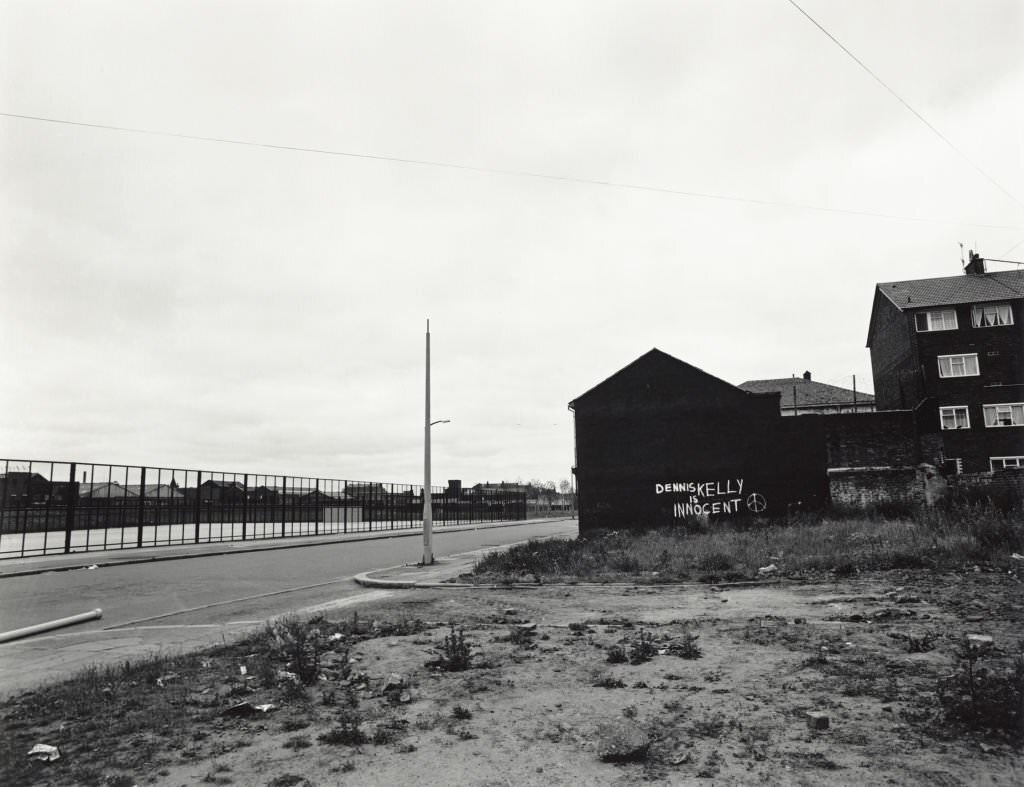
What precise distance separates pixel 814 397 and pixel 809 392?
0.99m

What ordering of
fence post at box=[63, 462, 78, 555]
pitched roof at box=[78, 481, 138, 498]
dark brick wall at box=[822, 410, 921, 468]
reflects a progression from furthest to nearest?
dark brick wall at box=[822, 410, 921, 468] → pitched roof at box=[78, 481, 138, 498] → fence post at box=[63, 462, 78, 555]

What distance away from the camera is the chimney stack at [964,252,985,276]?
1702 inches

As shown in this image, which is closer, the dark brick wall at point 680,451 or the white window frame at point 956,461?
the dark brick wall at point 680,451

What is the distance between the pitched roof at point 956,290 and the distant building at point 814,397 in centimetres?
1058

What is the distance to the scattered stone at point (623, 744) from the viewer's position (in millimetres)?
4305

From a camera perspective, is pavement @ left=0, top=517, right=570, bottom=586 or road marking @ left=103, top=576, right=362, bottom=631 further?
pavement @ left=0, top=517, right=570, bottom=586

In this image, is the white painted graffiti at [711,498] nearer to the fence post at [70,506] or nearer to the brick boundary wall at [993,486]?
the brick boundary wall at [993,486]

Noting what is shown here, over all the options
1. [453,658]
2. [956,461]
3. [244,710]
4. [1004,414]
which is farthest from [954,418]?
[244,710]

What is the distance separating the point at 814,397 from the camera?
54250mm

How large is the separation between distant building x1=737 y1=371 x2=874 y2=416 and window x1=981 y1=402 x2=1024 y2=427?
1257cm

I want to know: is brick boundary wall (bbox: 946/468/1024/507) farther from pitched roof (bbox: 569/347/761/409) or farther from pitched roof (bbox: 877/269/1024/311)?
pitched roof (bbox: 877/269/1024/311)

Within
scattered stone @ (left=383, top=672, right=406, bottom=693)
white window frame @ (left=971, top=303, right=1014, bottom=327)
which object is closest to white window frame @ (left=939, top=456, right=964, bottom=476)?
white window frame @ (left=971, top=303, right=1014, bottom=327)

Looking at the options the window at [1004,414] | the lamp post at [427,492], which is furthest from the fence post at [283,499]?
the window at [1004,414]

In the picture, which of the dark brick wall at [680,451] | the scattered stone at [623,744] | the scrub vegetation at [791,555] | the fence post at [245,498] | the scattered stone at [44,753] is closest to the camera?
the scattered stone at [623,744]
